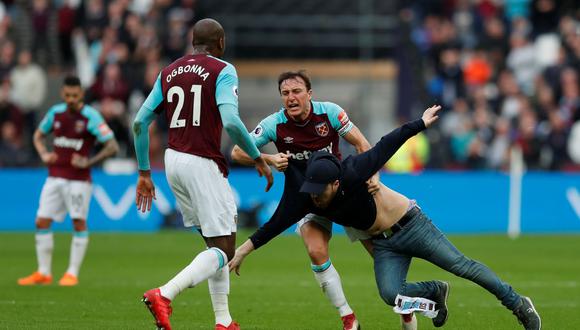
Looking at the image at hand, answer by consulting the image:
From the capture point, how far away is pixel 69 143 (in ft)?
51.8

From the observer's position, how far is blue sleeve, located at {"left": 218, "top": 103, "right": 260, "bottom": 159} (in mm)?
9500

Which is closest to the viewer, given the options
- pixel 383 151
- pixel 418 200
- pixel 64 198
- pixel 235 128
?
pixel 235 128

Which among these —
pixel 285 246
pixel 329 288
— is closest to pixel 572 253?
pixel 285 246

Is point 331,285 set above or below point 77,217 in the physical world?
above

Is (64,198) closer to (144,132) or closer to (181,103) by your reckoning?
(144,132)

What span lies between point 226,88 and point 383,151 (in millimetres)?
1428

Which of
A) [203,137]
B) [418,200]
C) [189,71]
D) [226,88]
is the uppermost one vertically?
[189,71]

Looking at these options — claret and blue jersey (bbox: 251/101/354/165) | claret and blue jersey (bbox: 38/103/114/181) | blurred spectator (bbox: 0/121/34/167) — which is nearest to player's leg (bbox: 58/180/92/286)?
claret and blue jersey (bbox: 38/103/114/181)

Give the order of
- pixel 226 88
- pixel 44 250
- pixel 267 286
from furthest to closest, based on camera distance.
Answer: pixel 44 250, pixel 267 286, pixel 226 88

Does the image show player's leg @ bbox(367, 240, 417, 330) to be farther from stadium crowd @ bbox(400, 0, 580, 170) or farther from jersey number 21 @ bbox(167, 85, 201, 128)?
stadium crowd @ bbox(400, 0, 580, 170)

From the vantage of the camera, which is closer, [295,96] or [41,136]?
[295,96]

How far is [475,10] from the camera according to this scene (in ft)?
99.1

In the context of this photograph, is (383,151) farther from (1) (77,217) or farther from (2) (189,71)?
(1) (77,217)

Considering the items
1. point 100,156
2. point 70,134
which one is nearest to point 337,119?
point 100,156
